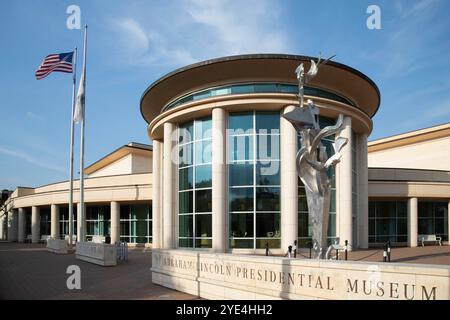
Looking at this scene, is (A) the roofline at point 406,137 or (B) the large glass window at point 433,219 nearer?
(B) the large glass window at point 433,219

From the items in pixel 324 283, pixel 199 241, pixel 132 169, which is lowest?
pixel 199 241

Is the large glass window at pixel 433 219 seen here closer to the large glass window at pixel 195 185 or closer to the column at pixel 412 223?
the column at pixel 412 223

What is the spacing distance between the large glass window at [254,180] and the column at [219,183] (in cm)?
62

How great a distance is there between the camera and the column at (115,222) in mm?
36281

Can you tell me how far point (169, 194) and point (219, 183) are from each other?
5.07 meters

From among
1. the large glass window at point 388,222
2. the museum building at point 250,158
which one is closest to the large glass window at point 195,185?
the museum building at point 250,158

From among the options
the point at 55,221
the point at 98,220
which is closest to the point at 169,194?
the point at 98,220

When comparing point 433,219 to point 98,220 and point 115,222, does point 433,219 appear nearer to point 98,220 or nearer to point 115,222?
point 115,222

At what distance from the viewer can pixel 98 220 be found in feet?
140
